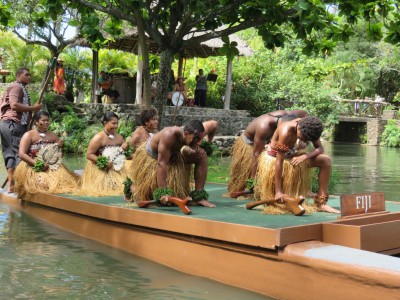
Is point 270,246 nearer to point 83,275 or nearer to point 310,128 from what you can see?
point 310,128

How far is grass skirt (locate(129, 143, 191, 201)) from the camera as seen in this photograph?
17.0ft

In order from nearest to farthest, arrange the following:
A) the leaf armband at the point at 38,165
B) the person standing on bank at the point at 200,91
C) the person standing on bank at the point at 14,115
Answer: the leaf armband at the point at 38,165, the person standing on bank at the point at 14,115, the person standing on bank at the point at 200,91

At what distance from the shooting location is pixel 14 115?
22.9 ft

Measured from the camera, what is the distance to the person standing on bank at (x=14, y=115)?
22.6 ft

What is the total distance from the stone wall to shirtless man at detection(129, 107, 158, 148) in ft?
26.5

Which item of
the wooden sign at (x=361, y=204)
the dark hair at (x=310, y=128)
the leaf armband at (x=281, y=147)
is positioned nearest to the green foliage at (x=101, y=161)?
the leaf armband at (x=281, y=147)

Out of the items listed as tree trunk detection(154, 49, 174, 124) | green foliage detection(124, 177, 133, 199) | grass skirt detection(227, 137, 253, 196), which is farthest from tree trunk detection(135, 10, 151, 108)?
green foliage detection(124, 177, 133, 199)

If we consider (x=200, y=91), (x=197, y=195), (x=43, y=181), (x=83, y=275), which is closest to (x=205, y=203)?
(x=197, y=195)

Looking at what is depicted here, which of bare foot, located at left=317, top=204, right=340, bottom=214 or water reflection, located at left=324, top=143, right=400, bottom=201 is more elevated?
bare foot, located at left=317, top=204, right=340, bottom=214

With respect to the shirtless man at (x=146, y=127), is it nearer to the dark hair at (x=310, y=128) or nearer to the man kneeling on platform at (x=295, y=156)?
the man kneeling on platform at (x=295, y=156)

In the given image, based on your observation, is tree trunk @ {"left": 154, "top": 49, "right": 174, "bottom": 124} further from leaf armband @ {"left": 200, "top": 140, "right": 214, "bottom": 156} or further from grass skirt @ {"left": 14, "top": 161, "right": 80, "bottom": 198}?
leaf armband @ {"left": 200, "top": 140, "right": 214, "bottom": 156}

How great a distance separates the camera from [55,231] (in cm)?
595

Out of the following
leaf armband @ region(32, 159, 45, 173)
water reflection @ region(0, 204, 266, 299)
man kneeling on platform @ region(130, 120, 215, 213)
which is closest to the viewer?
water reflection @ region(0, 204, 266, 299)

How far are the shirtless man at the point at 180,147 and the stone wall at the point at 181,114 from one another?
30.1ft
